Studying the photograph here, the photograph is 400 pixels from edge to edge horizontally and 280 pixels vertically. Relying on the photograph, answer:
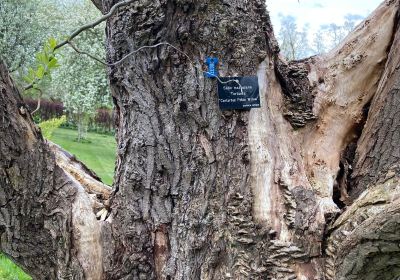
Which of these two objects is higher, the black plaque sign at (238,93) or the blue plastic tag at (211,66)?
the blue plastic tag at (211,66)

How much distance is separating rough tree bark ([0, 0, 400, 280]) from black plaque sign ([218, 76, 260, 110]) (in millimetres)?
31

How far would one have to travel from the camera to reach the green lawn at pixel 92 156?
4.01m

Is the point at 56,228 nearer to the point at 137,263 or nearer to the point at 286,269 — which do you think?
the point at 137,263

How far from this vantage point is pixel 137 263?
1.69 m

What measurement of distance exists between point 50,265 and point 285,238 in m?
0.85

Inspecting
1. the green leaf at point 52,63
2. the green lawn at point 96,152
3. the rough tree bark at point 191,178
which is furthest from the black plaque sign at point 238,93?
the green lawn at point 96,152

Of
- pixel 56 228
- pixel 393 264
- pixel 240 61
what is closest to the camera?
pixel 393 264

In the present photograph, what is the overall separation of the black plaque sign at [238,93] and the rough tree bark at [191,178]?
31 millimetres

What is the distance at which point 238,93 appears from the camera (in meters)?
1.70

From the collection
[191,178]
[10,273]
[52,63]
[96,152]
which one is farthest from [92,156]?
[52,63]

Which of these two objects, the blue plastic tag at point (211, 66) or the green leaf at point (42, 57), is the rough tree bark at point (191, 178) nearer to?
the blue plastic tag at point (211, 66)

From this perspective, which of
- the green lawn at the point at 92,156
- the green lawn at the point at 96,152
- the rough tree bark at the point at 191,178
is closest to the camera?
the rough tree bark at the point at 191,178

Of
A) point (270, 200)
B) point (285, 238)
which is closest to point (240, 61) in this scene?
point (270, 200)

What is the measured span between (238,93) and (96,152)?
12519 millimetres
